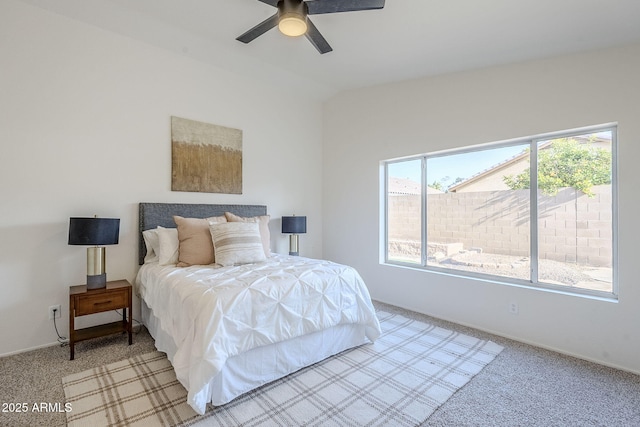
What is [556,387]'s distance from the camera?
2072 mm

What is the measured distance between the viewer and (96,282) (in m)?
2.58

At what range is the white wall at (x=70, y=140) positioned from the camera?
97.5 inches

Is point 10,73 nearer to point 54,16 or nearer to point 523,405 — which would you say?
point 54,16

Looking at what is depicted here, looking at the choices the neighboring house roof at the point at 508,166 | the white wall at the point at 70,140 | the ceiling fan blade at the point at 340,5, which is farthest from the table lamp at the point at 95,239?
the neighboring house roof at the point at 508,166

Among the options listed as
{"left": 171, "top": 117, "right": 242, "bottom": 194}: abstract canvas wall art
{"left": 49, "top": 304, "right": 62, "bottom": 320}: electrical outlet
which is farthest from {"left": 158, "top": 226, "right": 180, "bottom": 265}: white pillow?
{"left": 49, "top": 304, "right": 62, "bottom": 320}: electrical outlet

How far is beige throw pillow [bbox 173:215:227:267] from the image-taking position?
2789mm

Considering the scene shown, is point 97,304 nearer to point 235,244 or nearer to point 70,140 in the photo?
point 235,244

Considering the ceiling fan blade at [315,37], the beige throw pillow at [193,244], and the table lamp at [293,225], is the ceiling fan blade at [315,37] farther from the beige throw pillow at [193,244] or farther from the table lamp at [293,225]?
the table lamp at [293,225]

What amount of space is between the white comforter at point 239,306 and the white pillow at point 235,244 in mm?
95

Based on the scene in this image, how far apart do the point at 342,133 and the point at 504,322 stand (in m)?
3.20

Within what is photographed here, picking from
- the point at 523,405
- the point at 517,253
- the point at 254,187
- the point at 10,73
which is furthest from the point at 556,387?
the point at 10,73

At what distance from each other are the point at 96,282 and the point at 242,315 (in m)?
1.63

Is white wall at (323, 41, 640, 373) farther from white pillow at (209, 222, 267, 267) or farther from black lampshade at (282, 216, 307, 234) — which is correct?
white pillow at (209, 222, 267, 267)

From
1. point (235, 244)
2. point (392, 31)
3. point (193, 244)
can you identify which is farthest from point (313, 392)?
point (392, 31)
